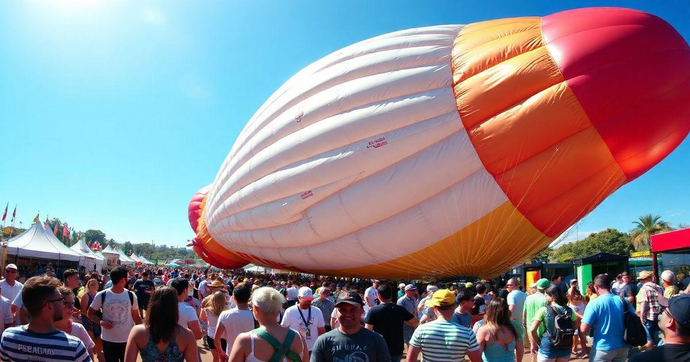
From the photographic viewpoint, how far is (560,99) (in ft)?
33.1

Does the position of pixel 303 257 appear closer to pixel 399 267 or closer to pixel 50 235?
pixel 399 267

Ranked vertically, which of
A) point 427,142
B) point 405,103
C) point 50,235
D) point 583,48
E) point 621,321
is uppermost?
point 583,48

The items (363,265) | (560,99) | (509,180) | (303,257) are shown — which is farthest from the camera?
(303,257)

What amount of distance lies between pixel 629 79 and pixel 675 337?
30.3 ft

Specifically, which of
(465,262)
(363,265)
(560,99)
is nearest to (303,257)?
(363,265)

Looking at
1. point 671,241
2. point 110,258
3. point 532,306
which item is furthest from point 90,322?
point 110,258

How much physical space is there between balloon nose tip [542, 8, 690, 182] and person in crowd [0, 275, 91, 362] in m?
10.4

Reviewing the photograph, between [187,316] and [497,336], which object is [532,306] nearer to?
[497,336]

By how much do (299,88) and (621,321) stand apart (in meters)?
11.4

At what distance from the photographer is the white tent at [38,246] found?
21.5m

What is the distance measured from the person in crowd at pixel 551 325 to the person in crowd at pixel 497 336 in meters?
1.13

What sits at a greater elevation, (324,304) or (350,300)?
(350,300)

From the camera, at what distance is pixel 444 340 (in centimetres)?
378

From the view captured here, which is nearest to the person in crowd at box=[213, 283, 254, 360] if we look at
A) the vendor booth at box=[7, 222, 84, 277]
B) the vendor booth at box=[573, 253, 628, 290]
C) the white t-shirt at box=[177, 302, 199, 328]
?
the white t-shirt at box=[177, 302, 199, 328]
